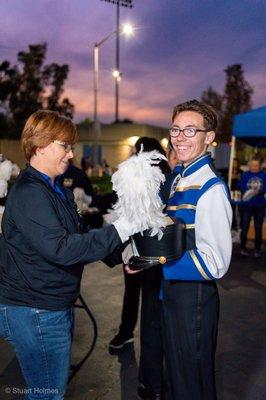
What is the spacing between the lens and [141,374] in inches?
123

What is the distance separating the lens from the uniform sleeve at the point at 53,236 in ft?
Answer: 6.03

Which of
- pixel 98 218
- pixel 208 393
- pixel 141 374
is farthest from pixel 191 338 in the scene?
pixel 98 218

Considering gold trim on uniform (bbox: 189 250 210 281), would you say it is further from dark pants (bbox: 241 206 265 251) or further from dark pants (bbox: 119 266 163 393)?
dark pants (bbox: 241 206 265 251)

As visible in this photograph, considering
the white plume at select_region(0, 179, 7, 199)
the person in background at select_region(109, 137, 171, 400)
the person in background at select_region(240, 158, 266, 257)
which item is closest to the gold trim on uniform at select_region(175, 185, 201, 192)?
the person in background at select_region(109, 137, 171, 400)

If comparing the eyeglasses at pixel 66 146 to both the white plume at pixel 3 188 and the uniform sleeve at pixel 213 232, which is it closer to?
the uniform sleeve at pixel 213 232

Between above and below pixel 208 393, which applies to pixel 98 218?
above

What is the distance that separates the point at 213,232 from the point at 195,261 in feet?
0.52

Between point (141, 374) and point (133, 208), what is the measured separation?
71.6 inches

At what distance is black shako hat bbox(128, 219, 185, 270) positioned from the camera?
1.88 meters

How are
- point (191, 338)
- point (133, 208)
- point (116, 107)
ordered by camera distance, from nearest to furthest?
point (133, 208) → point (191, 338) → point (116, 107)

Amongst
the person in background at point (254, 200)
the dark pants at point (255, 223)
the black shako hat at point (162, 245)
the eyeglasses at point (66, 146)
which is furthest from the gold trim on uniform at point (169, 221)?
the dark pants at point (255, 223)

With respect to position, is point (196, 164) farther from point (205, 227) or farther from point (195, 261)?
point (195, 261)

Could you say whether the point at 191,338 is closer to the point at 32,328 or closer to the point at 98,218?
the point at 32,328

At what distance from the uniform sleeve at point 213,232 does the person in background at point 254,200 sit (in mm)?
5722
